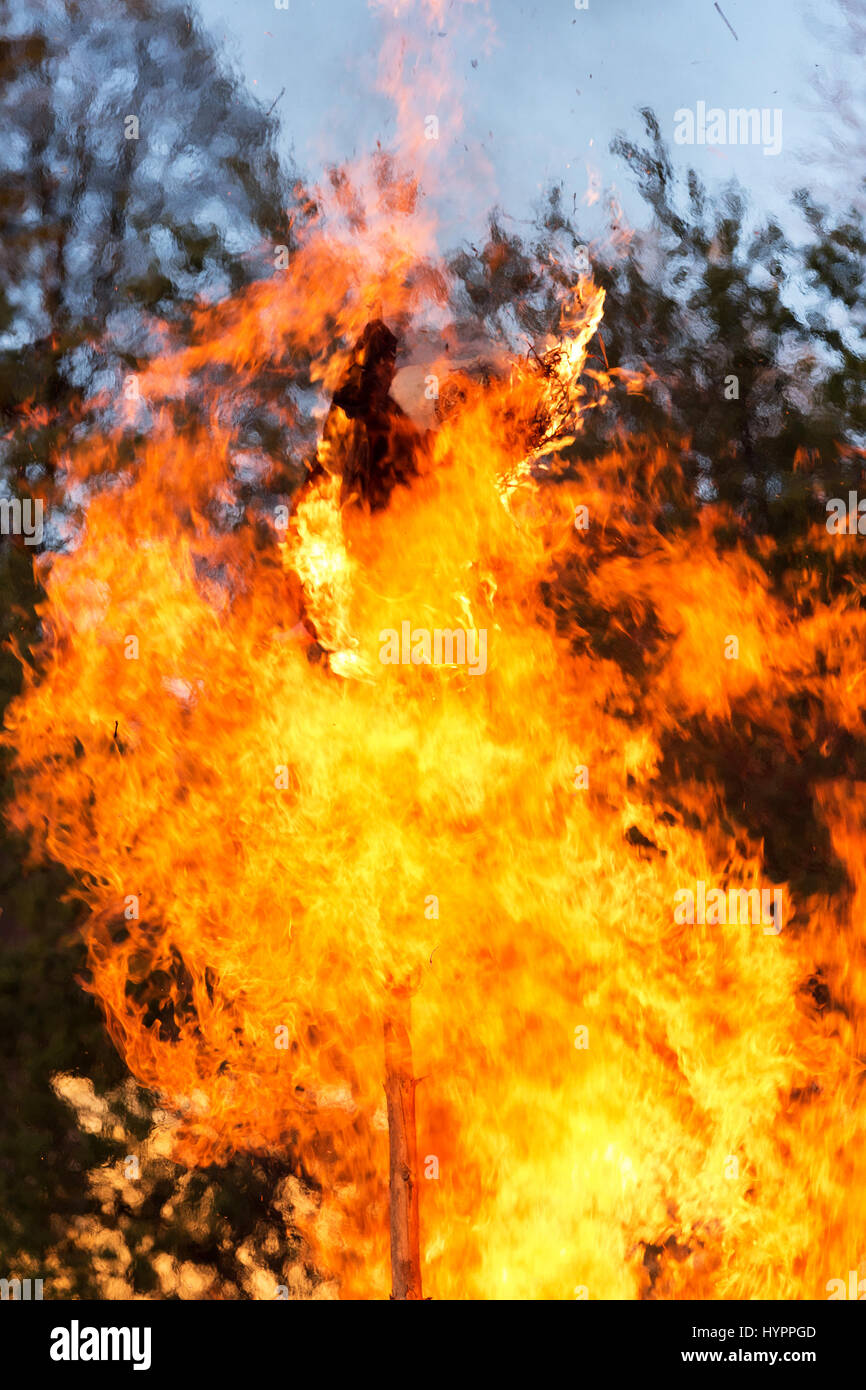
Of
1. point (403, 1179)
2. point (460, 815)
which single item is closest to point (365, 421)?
point (460, 815)

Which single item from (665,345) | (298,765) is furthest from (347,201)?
(298,765)

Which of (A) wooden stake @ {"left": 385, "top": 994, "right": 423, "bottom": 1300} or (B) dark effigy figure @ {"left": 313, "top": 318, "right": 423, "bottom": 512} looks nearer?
(B) dark effigy figure @ {"left": 313, "top": 318, "right": 423, "bottom": 512}

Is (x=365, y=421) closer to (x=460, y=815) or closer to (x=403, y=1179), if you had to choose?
(x=460, y=815)

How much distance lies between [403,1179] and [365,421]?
3931 millimetres

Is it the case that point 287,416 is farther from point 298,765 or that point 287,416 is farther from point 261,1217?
point 261,1217

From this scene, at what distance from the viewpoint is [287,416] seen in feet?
24.5

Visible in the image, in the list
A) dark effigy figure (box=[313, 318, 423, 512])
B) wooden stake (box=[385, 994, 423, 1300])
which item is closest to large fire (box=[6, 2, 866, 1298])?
dark effigy figure (box=[313, 318, 423, 512])

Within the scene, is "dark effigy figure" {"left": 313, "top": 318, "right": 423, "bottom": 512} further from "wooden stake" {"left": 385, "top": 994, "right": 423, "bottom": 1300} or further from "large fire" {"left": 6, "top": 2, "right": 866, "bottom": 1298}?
"wooden stake" {"left": 385, "top": 994, "right": 423, "bottom": 1300}

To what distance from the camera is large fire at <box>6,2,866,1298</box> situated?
205 inches

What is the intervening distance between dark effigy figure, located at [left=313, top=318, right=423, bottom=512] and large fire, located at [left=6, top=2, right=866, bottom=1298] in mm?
153

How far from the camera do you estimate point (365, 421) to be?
443 centimetres

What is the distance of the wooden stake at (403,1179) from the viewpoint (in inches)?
A: 191
